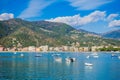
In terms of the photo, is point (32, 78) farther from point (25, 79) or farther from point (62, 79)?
point (62, 79)

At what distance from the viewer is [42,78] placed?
70562 millimetres

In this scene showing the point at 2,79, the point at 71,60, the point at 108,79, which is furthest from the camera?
the point at 71,60

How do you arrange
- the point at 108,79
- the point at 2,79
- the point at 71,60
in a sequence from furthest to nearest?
the point at 71,60 → the point at 108,79 → the point at 2,79

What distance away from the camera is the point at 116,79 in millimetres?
70625

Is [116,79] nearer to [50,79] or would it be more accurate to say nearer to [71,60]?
[50,79]

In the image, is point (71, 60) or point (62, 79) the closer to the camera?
point (62, 79)

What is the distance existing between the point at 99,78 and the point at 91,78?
87.6 inches

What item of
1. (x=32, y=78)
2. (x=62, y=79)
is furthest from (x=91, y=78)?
(x=32, y=78)

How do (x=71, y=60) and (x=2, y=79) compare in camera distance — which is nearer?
(x=2, y=79)

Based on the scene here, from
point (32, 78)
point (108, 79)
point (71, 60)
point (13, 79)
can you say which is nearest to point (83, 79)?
point (108, 79)

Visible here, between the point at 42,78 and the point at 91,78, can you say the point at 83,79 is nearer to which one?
the point at 91,78

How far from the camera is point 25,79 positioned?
67812 mm

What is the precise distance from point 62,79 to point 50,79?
2.89 m

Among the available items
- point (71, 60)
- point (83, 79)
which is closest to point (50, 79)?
point (83, 79)
